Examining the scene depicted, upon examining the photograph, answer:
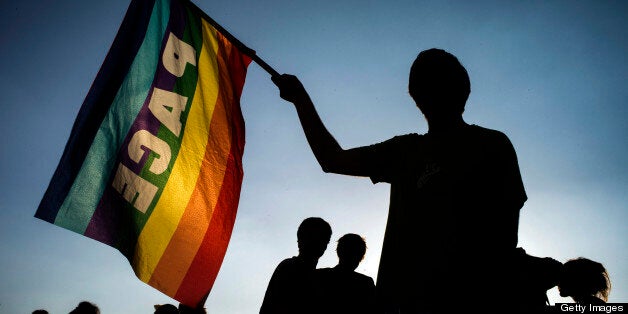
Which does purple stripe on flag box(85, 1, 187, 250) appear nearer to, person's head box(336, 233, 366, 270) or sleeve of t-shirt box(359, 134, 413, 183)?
sleeve of t-shirt box(359, 134, 413, 183)

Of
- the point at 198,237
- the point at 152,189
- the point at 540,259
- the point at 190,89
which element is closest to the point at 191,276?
the point at 198,237

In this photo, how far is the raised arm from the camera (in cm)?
170

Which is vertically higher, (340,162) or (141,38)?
(141,38)

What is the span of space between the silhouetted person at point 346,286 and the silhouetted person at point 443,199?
213 cm

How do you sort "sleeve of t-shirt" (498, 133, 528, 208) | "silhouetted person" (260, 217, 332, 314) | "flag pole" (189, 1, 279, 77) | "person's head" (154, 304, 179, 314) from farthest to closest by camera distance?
"person's head" (154, 304, 179, 314)
"silhouetted person" (260, 217, 332, 314)
"flag pole" (189, 1, 279, 77)
"sleeve of t-shirt" (498, 133, 528, 208)

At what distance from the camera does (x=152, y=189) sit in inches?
109

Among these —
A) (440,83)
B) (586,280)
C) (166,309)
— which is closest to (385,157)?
(440,83)

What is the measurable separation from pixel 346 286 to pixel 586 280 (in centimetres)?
219

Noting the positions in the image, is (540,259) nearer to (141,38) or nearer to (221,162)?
(221,162)

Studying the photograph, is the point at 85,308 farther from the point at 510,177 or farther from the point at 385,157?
the point at 510,177

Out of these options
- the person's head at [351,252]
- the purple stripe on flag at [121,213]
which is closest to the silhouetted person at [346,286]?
the person's head at [351,252]

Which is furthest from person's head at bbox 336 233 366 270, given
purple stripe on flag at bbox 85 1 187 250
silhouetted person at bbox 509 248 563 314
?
silhouetted person at bbox 509 248 563 314

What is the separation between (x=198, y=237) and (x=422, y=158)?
72.9 inches

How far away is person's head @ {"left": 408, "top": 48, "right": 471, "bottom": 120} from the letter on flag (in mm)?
1850
